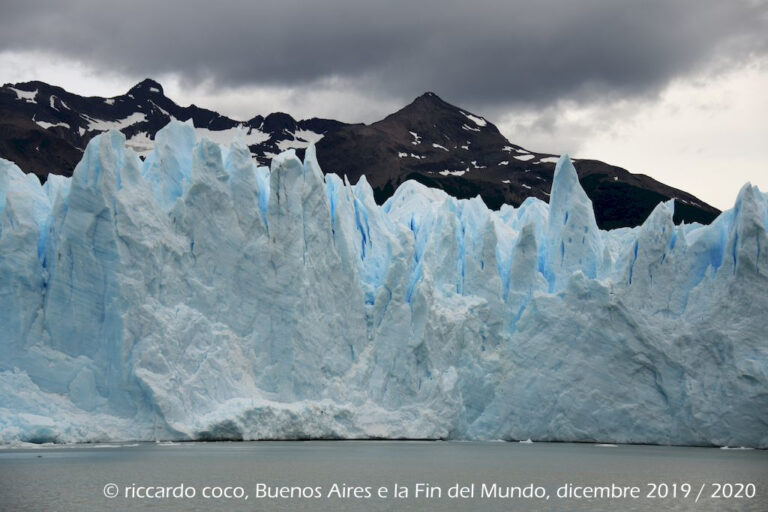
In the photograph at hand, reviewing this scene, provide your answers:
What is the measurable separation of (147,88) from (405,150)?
50.4m

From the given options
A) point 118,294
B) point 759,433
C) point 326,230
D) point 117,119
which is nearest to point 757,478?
point 759,433

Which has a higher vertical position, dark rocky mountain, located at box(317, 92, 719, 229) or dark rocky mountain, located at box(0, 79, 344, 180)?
dark rocky mountain, located at box(0, 79, 344, 180)

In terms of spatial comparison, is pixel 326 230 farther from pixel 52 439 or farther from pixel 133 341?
pixel 52 439

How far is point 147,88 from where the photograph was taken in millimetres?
126750

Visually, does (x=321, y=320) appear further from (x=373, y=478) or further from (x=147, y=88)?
(x=147, y=88)

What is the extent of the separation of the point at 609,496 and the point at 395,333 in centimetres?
1538

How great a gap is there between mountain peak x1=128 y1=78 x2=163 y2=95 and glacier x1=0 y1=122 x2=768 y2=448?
91705mm

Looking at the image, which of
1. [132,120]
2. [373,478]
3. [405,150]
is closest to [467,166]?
[405,150]

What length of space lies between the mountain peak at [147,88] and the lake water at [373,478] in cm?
9925

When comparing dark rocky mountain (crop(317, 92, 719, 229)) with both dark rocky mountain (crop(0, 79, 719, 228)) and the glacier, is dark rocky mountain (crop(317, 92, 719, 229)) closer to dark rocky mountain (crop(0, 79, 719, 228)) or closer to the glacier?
dark rocky mountain (crop(0, 79, 719, 228))

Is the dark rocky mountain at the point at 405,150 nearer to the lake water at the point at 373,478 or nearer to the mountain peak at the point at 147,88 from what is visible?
the mountain peak at the point at 147,88

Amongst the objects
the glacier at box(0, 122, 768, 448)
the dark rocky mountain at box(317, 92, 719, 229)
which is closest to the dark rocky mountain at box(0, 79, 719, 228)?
Result: the dark rocky mountain at box(317, 92, 719, 229)

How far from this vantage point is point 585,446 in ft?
120

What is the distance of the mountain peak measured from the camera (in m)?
126
